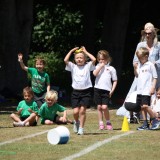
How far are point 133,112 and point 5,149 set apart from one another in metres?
7.07

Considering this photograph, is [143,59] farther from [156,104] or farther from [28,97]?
[28,97]

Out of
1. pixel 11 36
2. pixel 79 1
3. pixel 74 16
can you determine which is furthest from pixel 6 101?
pixel 74 16

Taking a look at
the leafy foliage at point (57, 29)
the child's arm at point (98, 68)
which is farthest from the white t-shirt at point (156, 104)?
the leafy foliage at point (57, 29)

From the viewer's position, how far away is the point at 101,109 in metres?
17.3

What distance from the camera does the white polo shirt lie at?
Result: 16734 mm

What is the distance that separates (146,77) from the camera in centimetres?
1678

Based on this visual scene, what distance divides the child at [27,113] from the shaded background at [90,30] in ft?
33.0

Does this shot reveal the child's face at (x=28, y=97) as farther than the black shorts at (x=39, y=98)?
No

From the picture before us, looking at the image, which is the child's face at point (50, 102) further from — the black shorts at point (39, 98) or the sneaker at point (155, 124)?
the sneaker at point (155, 124)

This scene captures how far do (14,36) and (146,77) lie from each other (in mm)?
14732

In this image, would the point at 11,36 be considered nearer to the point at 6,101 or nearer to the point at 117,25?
the point at 6,101

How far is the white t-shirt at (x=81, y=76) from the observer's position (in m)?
16.1

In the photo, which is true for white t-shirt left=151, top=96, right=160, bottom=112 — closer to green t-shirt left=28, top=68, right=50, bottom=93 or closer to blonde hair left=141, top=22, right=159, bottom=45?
blonde hair left=141, top=22, right=159, bottom=45

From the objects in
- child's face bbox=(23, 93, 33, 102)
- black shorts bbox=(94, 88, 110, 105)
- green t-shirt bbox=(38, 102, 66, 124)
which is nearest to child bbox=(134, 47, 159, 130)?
black shorts bbox=(94, 88, 110, 105)
